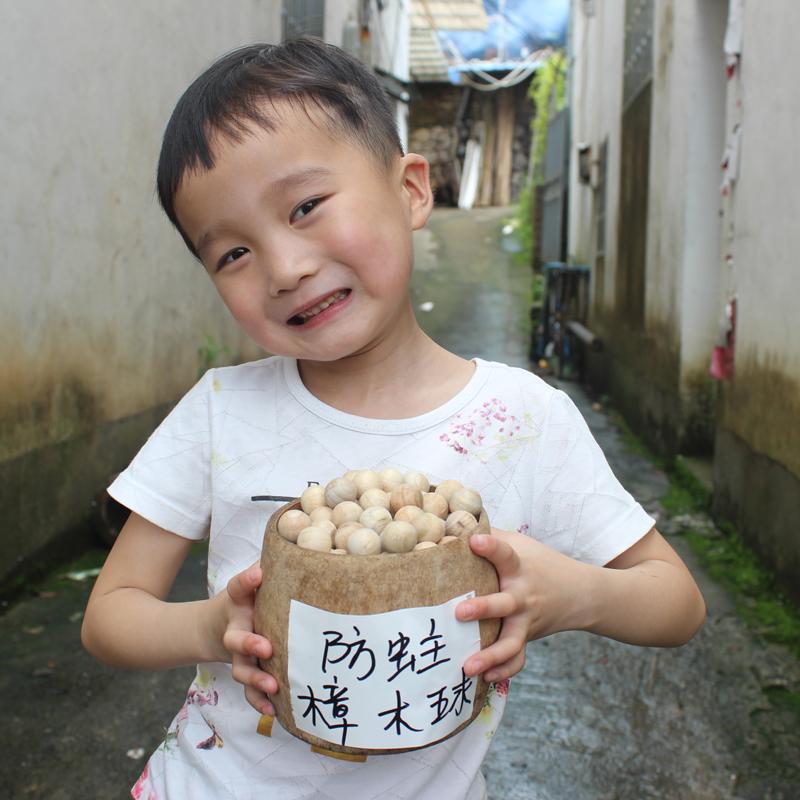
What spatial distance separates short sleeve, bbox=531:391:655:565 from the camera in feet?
4.37

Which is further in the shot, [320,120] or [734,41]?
[734,41]

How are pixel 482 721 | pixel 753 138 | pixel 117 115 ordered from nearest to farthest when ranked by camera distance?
1. pixel 482 721
2. pixel 753 138
3. pixel 117 115

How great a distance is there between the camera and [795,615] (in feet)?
11.0

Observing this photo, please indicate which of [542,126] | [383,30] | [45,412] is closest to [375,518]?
[45,412]

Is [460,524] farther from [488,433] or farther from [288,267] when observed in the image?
[288,267]

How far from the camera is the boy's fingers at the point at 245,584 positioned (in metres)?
1.05

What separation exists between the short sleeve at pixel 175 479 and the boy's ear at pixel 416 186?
0.49 meters

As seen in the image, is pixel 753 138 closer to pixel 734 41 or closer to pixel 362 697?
pixel 734 41

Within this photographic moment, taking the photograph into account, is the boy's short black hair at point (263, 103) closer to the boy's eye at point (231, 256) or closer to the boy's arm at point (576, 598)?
the boy's eye at point (231, 256)

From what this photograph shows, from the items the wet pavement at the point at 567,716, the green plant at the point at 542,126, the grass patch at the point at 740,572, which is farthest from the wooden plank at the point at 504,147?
the wet pavement at the point at 567,716

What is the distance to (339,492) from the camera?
1.12 metres

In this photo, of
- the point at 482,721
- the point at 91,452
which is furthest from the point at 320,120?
the point at 91,452

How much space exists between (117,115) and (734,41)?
3075 mm

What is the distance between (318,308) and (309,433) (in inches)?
8.2
